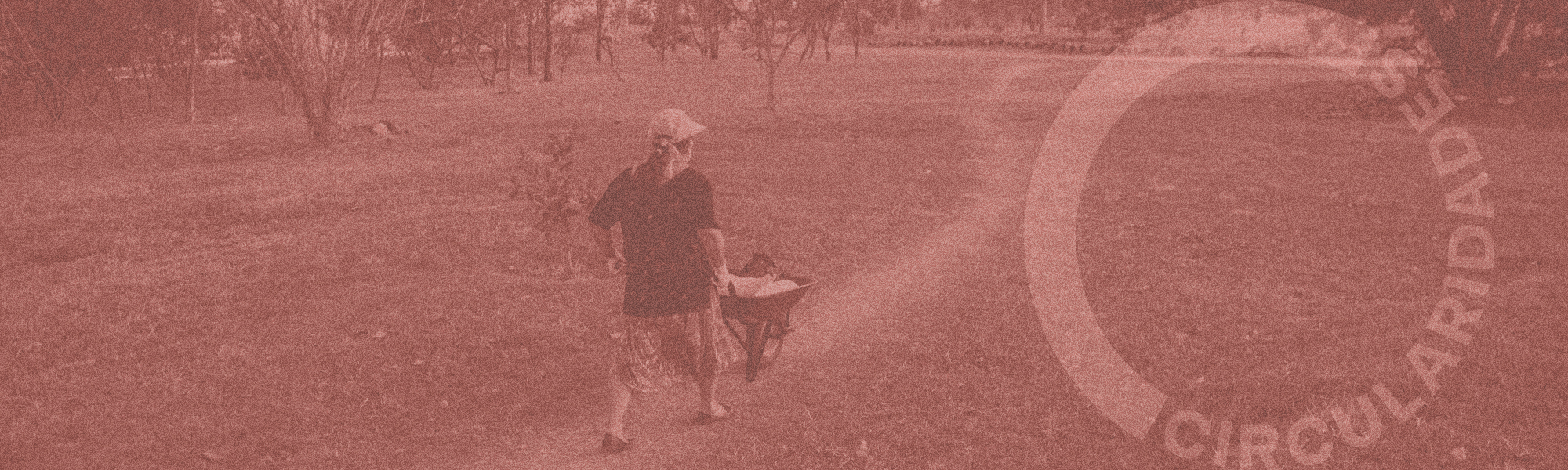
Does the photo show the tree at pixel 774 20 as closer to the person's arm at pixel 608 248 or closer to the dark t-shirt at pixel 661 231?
the person's arm at pixel 608 248

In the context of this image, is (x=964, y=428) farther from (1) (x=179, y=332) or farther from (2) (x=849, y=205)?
(2) (x=849, y=205)

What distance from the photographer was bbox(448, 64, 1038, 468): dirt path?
24.0ft

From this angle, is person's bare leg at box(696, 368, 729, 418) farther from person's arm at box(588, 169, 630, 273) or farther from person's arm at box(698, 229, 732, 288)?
person's arm at box(588, 169, 630, 273)

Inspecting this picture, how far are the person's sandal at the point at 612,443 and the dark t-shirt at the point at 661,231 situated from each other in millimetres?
755

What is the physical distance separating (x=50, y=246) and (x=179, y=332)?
4564 mm

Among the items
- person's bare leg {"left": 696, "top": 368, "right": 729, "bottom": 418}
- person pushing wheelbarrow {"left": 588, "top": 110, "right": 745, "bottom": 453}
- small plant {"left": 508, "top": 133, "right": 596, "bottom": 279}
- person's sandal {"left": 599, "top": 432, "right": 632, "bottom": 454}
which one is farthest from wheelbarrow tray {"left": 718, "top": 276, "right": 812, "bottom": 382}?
small plant {"left": 508, "top": 133, "right": 596, "bottom": 279}

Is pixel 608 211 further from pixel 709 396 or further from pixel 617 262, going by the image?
pixel 709 396

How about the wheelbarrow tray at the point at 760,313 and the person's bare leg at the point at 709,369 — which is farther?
the wheelbarrow tray at the point at 760,313

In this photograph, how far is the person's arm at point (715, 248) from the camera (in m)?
6.86

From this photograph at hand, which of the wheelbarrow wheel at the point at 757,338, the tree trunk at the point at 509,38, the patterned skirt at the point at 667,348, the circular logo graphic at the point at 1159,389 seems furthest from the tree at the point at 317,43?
the patterned skirt at the point at 667,348

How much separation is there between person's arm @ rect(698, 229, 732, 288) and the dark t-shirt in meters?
0.04

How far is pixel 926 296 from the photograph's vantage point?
10859 mm

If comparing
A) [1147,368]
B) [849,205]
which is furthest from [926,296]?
[849,205]

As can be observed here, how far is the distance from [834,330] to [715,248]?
10.4ft
